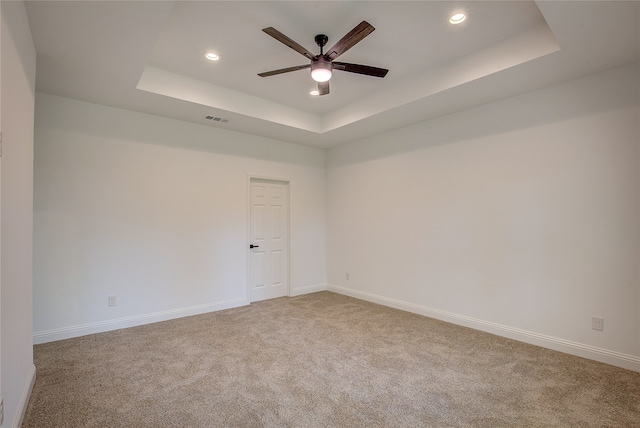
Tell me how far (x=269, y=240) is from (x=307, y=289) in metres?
1.17

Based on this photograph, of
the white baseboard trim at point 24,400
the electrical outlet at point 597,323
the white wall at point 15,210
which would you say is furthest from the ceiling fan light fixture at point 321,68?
the electrical outlet at point 597,323

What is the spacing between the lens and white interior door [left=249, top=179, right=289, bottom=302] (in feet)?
16.6

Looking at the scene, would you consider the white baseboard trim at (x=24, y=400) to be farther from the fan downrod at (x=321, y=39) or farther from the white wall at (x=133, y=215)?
the fan downrod at (x=321, y=39)

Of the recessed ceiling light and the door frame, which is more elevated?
the recessed ceiling light

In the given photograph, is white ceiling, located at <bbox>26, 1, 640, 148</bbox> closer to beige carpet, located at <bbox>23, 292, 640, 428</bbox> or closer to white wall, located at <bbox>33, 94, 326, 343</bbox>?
white wall, located at <bbox>33, 94, 326, 343</bbox>

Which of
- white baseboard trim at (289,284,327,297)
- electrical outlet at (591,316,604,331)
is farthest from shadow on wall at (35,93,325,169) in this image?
electrical outlet at (591,316,604,331)

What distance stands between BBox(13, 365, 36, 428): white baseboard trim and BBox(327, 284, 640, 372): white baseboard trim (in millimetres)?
4036

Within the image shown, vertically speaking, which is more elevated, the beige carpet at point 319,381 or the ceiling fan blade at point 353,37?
the ceiling fan blade at point 353,37

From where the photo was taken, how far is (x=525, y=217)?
3.33 metres

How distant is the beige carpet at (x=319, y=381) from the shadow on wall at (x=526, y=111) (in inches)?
94.1

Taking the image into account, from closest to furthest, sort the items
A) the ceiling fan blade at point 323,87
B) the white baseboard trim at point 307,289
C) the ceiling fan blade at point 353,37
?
the ceiling fan blade at point 353,37 → the ceiling fan blade at point 323,87 → the white baseboard trim at point 307,289

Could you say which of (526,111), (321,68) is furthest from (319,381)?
(526,111)

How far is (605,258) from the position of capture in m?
2.84

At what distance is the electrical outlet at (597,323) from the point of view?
2850 mm
